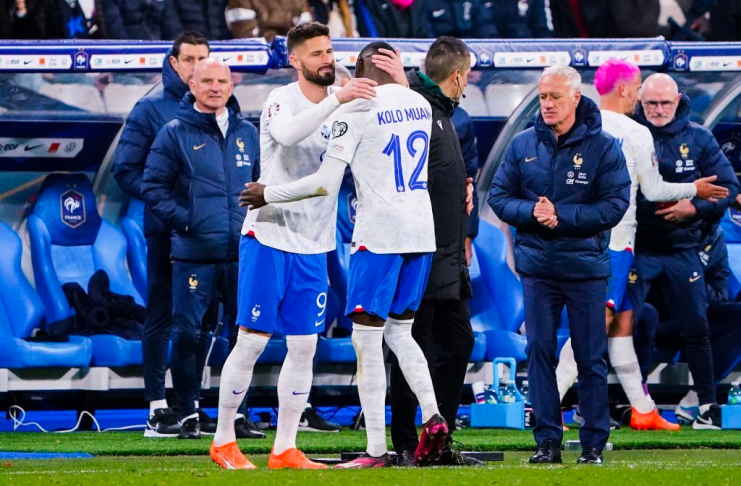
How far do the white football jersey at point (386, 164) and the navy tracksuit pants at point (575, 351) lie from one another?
774 millimetres

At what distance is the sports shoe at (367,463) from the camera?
5984 millimetres

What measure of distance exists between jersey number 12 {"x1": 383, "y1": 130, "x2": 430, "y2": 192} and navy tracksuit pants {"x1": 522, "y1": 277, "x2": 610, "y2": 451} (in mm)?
858

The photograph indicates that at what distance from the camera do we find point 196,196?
8266mm

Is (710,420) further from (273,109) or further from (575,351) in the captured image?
(273,109)

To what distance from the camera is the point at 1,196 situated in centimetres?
1006

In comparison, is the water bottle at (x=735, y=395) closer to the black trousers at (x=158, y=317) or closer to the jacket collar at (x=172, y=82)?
the black trousers at (x=158, y=317)

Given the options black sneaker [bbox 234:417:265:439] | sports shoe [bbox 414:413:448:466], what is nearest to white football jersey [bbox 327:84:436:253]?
sports shoe [bbox 414:413:448:466]


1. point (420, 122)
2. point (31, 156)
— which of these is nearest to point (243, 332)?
point (420, 122)

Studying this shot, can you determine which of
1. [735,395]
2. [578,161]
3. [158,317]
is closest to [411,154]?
[578,161]

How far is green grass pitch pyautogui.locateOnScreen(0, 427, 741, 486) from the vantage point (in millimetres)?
5398

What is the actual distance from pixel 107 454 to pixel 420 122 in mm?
2541

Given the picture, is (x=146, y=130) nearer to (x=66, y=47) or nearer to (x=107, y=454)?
(x=66, y=47)

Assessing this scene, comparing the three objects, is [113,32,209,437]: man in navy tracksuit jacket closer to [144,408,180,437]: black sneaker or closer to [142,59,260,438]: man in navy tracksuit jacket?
[144,408,180,437]: black sneaker

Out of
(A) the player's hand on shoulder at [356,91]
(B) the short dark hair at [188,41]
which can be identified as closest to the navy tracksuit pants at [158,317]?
(B) the short dark hair at [188,41]
